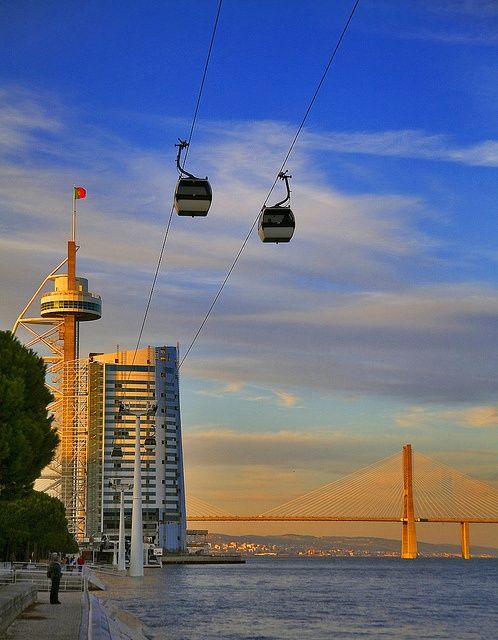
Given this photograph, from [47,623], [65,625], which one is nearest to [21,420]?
[47,623]

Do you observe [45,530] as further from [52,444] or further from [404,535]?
[404,535]

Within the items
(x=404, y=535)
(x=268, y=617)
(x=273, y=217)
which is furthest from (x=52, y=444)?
(x=404, y=535)

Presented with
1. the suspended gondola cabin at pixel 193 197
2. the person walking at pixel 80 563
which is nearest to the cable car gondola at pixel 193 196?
the suspended gondola cabin at pixel 193 197

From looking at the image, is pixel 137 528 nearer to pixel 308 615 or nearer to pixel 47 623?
pixel 308 615

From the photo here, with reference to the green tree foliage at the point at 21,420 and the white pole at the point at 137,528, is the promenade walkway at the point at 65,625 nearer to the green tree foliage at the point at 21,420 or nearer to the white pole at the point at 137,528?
the green tree foliage at the point at 21,420

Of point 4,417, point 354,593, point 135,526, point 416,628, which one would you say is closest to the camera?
point 416,628

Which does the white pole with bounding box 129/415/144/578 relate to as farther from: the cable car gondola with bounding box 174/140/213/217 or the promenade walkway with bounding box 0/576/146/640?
the cable car gondola with bounding box 174/140/213/217
